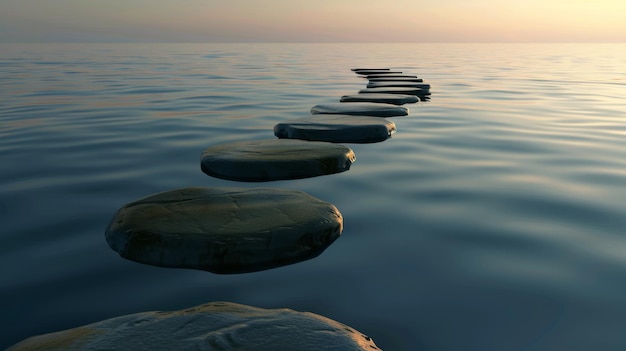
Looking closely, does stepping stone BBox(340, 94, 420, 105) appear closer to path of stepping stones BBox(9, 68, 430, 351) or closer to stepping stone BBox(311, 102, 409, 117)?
stepping stone BBox(311, 102, 409, 117)

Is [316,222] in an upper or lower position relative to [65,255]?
upper

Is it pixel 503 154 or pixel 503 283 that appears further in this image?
pixel 503 154

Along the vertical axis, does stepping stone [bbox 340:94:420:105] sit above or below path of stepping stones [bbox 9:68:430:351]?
→ above

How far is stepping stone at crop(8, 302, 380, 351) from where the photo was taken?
142cm

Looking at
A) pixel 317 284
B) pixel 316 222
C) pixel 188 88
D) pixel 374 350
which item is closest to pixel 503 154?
pixel 316 222

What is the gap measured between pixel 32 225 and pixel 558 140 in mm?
4319

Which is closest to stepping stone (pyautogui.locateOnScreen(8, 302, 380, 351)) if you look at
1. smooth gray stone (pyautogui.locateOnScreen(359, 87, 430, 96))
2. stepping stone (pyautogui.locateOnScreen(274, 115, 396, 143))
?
stepping stone (pyautogui.locateOnScreen(274, 115, 396, 143))

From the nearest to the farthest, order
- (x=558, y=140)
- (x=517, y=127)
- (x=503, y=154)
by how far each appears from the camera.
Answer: (x=503, y=154) → (x=558, y=140) → (x=517, y=127)

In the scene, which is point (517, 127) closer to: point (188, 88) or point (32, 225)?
point (32, 225)

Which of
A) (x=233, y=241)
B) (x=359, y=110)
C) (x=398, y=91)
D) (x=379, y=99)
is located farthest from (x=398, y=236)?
(x=398, y=91)

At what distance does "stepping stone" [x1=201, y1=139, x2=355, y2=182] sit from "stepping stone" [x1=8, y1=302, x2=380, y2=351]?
6.20 feet

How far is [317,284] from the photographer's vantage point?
78.1 inches

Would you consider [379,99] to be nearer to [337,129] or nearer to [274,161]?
[337,129]

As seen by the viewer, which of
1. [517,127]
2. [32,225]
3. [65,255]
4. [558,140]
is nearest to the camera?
[65,255]
